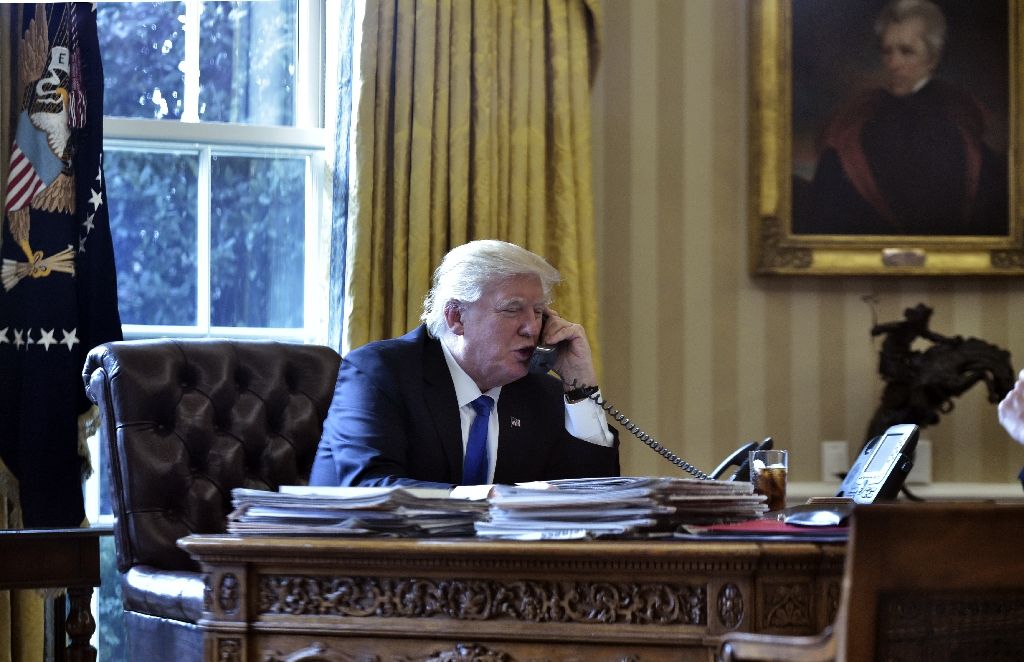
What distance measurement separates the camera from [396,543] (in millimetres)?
1734

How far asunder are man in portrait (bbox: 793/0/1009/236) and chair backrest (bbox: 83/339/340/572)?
210cm

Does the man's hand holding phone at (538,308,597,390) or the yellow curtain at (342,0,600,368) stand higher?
the yellow curtain at (342,0,600,368)

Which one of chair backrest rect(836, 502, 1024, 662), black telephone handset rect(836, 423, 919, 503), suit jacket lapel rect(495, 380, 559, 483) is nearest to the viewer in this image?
chair backrest rect(836, 502, 1024, 662)

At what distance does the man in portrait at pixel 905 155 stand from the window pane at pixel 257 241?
1775 mm

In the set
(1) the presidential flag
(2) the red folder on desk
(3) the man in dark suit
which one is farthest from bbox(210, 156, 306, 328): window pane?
(2) the red folder on desk

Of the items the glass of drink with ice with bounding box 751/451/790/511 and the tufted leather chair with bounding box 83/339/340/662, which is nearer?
the glass of drink with ice with bounding box 751/451/790/511

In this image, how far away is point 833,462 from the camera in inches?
172

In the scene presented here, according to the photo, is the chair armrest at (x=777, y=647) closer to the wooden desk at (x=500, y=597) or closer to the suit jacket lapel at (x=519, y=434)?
the wooden desk at (x=500, y=597)

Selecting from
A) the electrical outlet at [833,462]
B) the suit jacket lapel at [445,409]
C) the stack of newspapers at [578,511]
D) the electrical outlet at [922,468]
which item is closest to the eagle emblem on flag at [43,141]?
the suit jacket lapel at [445,409]

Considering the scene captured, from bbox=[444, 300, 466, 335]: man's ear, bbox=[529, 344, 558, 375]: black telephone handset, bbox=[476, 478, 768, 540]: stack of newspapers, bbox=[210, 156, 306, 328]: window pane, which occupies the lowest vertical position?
bbox=[476, 478, 768, 540]: stack of newspapers

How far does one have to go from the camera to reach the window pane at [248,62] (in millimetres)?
4152

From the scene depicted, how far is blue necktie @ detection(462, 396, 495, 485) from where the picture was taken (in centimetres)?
286

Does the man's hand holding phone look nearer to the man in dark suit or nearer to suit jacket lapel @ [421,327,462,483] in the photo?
the man in dark suit

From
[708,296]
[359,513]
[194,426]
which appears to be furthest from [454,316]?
[708,296]
